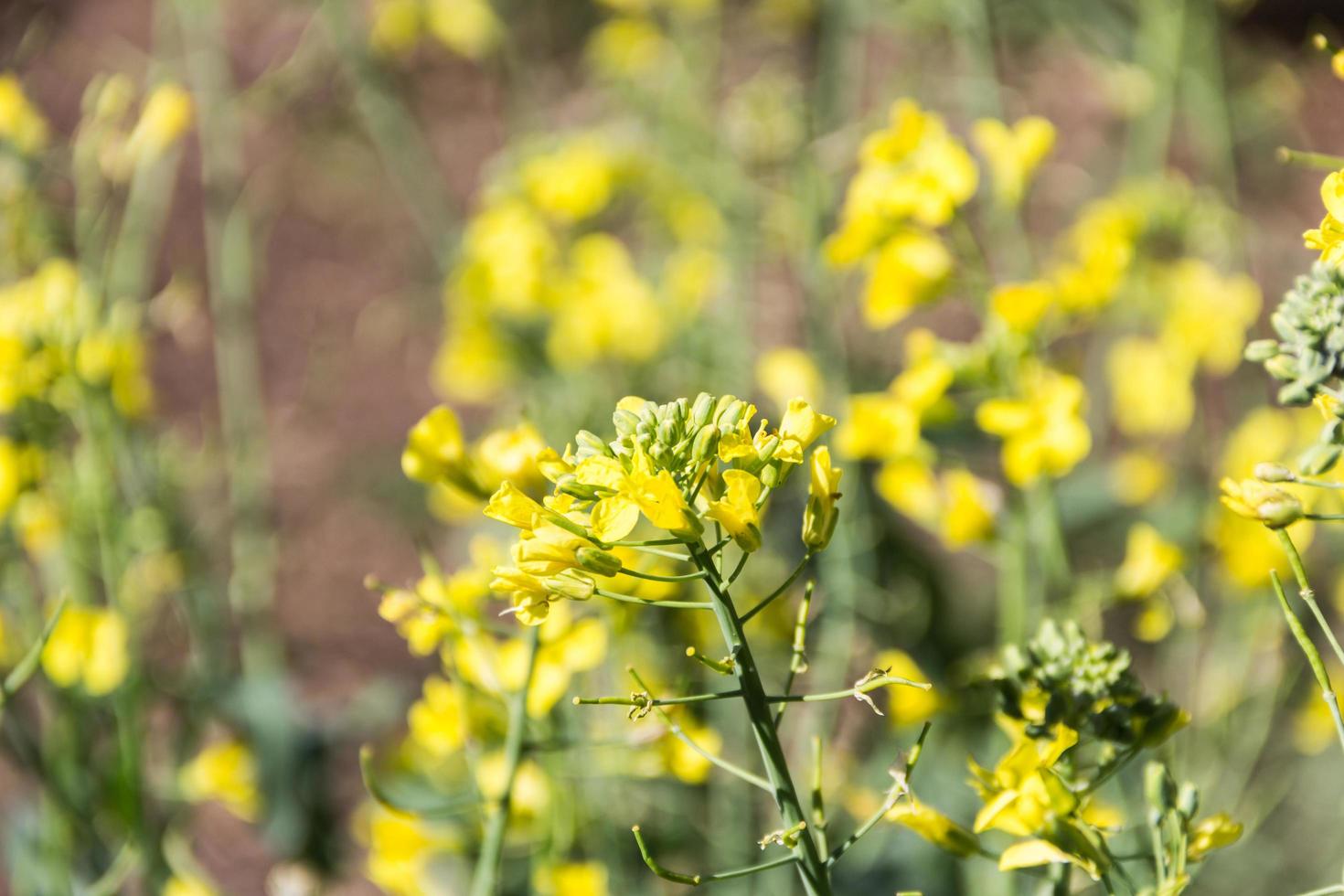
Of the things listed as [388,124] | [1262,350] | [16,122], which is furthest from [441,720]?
[388,124]

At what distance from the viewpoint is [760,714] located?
68cm

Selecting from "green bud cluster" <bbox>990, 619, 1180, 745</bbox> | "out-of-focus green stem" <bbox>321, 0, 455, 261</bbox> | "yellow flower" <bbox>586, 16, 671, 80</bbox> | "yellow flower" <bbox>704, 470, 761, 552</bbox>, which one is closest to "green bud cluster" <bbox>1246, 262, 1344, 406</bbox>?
"green bud cluster" <bbox>990, 619, 1180, 745</bbox>

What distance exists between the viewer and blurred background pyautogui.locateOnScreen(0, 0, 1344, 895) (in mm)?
1538

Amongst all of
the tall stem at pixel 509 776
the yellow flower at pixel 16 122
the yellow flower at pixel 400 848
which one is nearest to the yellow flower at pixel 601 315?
the yellow flower at pixel 16 122

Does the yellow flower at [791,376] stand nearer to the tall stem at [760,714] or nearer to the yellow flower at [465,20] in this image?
the tall stem at [760,714]

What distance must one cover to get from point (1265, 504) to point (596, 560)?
406 mm

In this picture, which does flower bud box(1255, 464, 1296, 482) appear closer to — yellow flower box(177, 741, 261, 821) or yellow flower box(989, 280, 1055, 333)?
yellow flower box(989, 280, 1055, 333)

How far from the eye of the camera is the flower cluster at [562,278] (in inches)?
70.0

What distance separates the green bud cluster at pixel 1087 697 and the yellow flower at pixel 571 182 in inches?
47.5

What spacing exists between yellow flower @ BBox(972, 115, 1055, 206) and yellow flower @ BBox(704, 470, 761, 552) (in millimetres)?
693

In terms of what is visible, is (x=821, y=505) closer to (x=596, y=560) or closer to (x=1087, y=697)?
(x=596, y=560)

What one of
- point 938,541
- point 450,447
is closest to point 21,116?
point 450,447

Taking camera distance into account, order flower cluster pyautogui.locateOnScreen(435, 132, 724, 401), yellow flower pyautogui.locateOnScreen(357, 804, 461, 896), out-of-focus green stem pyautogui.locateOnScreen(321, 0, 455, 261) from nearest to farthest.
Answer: yellow flower pyautogui.locateOnScreen(357, 804, 461, 896)
flower cluster pyautogui.locateOnScreen(435, 132, 724, 401)
out-of-focus green stem pyautogui.locateOnScreen(321, 0, 455, 261)

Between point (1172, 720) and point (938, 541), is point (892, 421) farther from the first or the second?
point (938, 541)
